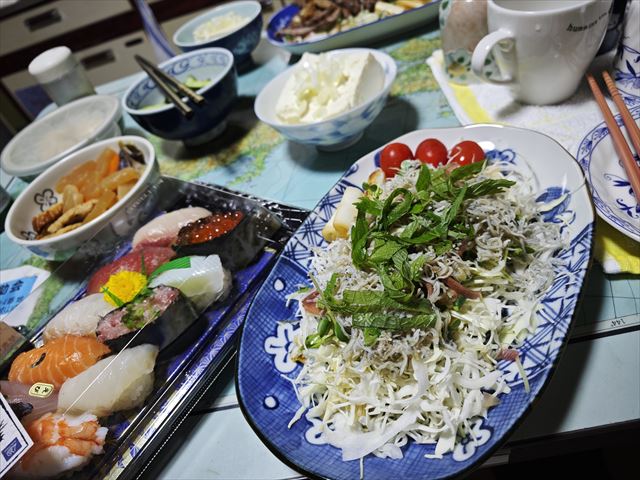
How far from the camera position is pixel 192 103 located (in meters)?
1.61

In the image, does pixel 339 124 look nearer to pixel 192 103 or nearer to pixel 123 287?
pixel 192 103

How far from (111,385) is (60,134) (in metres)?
1.39

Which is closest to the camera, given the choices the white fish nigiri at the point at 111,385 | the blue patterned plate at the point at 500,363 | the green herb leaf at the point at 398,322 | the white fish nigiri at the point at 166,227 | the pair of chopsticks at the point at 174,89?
the blue patterned plate at the point at 500,363

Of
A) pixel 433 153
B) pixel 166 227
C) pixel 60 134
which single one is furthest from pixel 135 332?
pixel 60 134

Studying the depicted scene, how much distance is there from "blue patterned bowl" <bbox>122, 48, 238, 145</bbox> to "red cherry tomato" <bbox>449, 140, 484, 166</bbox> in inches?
34.4

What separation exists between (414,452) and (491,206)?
1.65ft

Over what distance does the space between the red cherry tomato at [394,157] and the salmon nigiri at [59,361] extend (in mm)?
786

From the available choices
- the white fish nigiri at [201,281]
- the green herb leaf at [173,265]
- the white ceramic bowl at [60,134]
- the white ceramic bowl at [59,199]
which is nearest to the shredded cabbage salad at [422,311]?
the white fish nigiri at [201,281]

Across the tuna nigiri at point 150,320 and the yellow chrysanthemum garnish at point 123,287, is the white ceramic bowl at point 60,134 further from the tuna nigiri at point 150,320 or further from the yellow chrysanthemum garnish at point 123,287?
the tuna nigiri at point 150,320

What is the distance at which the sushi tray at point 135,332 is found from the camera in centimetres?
91

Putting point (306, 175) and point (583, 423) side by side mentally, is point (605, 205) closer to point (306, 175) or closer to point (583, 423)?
point (583, 423)

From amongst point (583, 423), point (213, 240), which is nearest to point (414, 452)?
point (583, 423)

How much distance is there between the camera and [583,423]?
760 millimetres

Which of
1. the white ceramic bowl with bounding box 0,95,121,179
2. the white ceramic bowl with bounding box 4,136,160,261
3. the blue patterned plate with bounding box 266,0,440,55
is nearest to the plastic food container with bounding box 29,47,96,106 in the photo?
the white ceramic bowl with bounding box 0,95,121,179
